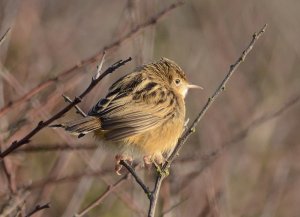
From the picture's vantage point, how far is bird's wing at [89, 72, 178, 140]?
17.2 ft

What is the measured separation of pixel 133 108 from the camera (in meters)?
5.52

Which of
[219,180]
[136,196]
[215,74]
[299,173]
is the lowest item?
[299,173]

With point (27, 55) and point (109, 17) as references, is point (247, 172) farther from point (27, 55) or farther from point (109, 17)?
point (109, 17)

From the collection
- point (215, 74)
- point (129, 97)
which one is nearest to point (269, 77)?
point (215, 74)

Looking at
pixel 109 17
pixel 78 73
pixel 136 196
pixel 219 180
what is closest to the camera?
pixel 78 73

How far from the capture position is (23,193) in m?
4.73

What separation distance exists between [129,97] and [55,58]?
4840mm

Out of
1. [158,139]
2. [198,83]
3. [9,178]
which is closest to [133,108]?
[158,139]

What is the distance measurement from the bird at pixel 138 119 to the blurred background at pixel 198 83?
403mm

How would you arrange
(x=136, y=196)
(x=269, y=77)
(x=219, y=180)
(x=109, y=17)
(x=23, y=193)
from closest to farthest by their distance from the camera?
(x=23, y=193)
(x=136, y=196)
(x=219, y=180)
(x=269, y=77)
(x=109, y=17)

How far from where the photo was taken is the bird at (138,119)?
5199 millimetres

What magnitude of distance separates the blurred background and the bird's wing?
43 centimetres

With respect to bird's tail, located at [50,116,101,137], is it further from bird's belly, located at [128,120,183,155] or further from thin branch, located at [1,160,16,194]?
thin branch, located at [1,160,16,194]

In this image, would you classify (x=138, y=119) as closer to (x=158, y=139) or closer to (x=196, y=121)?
(x=158, y=139)
